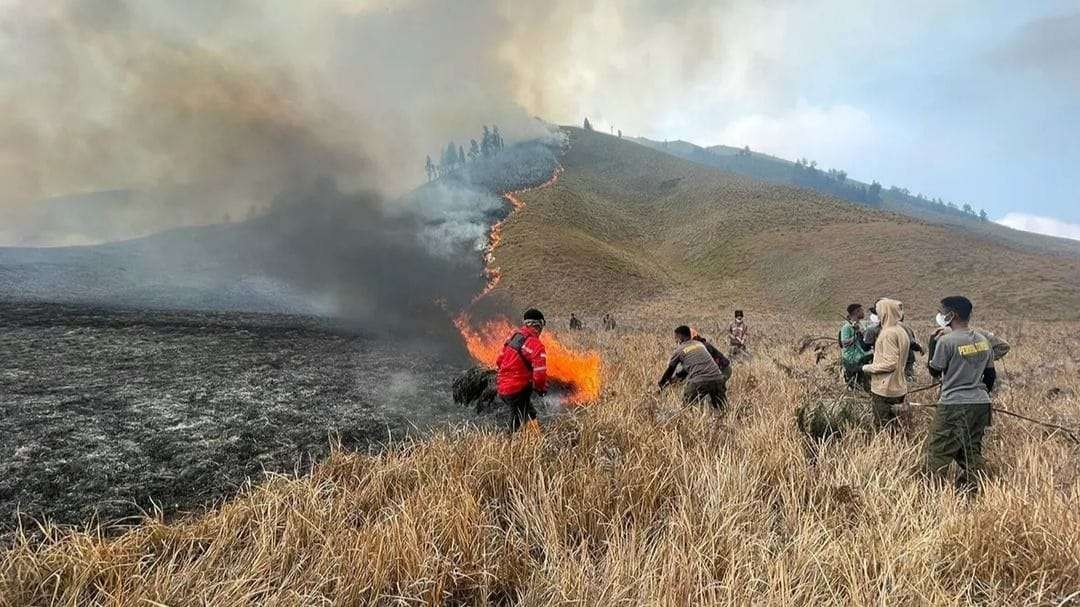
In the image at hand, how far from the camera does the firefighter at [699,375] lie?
9.12 metres

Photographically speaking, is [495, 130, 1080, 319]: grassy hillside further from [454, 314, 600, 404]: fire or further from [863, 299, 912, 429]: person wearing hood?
[863, 299, 912, 429]: person wearing hood

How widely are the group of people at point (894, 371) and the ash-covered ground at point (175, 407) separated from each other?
2252mm

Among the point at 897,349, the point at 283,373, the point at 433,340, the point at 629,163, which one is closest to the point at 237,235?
the point at 433,340

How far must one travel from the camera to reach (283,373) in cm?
1530

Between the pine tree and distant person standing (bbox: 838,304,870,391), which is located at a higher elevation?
the pine tree

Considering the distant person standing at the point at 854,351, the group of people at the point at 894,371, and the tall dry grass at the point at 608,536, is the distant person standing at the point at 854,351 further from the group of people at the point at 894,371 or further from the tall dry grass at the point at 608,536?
the tall dry grass at the point at 608,536

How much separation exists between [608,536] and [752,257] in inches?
3267

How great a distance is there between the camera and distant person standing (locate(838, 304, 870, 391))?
421 inches

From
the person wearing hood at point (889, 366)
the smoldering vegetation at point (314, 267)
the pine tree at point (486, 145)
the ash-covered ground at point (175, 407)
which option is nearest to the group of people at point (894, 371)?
the person wearing hood at point (889, 366)

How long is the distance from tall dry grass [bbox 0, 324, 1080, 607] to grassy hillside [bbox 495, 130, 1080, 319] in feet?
187

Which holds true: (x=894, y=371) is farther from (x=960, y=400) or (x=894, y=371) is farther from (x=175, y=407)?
(x=175, y=407)

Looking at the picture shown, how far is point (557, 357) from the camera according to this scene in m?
17.2

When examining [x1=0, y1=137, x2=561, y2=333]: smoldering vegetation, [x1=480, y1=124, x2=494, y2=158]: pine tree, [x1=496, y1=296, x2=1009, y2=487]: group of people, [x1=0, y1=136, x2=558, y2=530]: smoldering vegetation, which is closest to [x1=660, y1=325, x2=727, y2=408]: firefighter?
[x1=496, y1=296, x2=1009, y2=487]: group of people

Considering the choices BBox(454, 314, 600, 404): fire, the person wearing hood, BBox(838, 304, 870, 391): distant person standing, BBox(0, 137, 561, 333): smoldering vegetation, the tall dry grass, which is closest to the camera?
the tall dry grass
